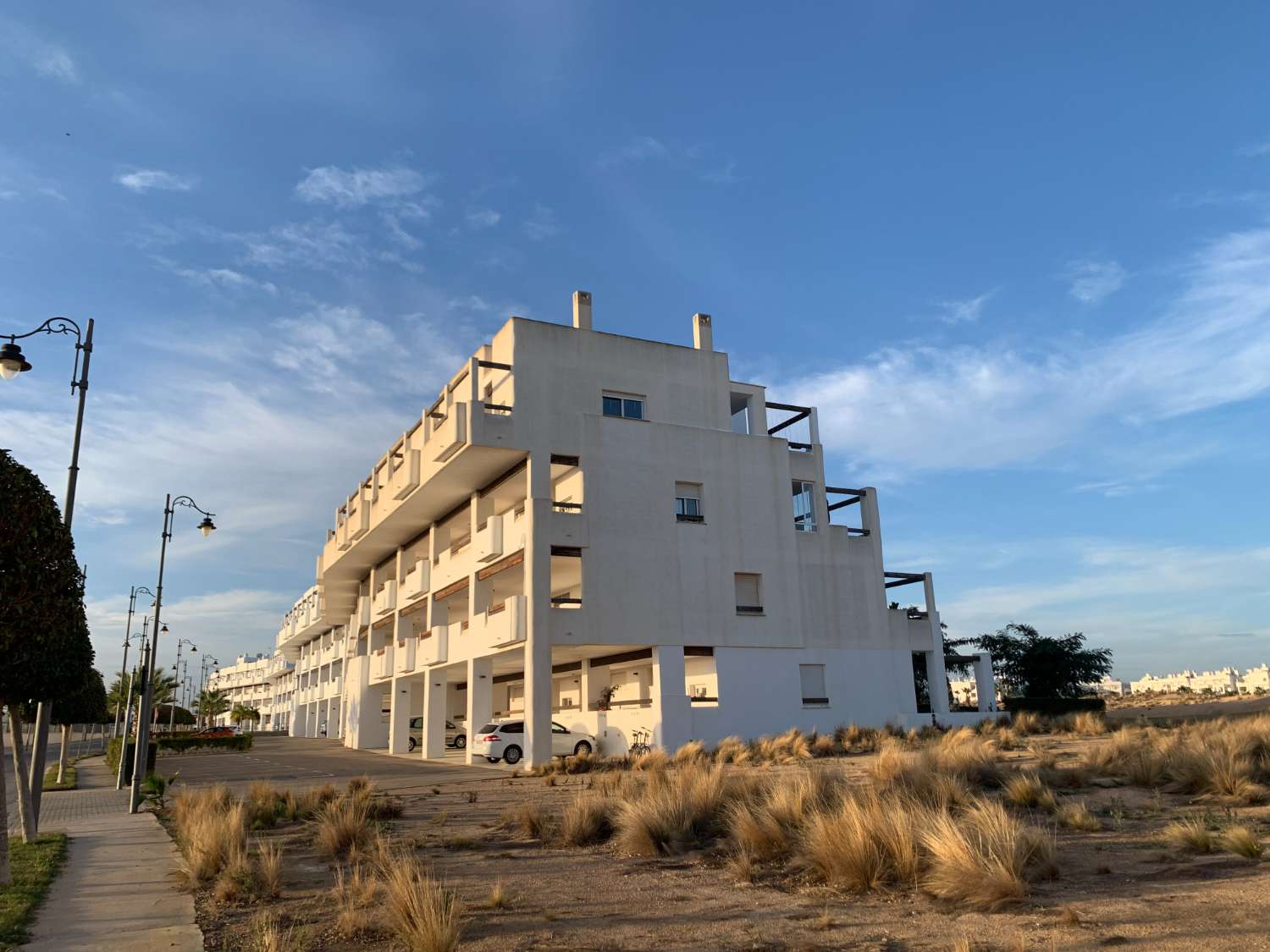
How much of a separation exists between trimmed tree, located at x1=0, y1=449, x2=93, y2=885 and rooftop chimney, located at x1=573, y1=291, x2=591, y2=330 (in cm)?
2512

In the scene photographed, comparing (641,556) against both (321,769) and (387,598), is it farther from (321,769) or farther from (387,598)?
(387,598)

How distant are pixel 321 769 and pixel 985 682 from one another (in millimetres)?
29317

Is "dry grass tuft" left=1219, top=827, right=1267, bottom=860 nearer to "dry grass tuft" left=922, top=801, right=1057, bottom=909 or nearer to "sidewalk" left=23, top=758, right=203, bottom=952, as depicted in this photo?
"dry grass tuft" left=922, top=801, right=1057, bottom=909

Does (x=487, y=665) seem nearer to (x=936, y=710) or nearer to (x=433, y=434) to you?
(x=433, y=434)

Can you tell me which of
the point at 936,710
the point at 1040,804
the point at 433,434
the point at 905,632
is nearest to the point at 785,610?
the point at 905,632

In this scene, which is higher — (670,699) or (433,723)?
(670,699)

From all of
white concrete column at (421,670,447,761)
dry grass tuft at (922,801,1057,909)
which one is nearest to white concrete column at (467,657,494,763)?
white concrete column at (421,670,447,761)

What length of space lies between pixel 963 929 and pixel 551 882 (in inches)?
167

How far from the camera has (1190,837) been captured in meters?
8.93

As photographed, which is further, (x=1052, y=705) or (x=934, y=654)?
(x=1052, y=705)

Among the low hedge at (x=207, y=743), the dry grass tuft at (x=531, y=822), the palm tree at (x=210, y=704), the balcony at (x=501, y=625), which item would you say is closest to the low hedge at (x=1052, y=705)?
the balcony at (x=501, y=625)

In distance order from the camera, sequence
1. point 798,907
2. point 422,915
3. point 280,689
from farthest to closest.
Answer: point 280,689 → point 798,907 → point 422,915

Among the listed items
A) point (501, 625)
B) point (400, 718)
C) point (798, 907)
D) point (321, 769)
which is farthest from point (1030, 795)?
point (400, 718)

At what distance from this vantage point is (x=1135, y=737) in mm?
19766
